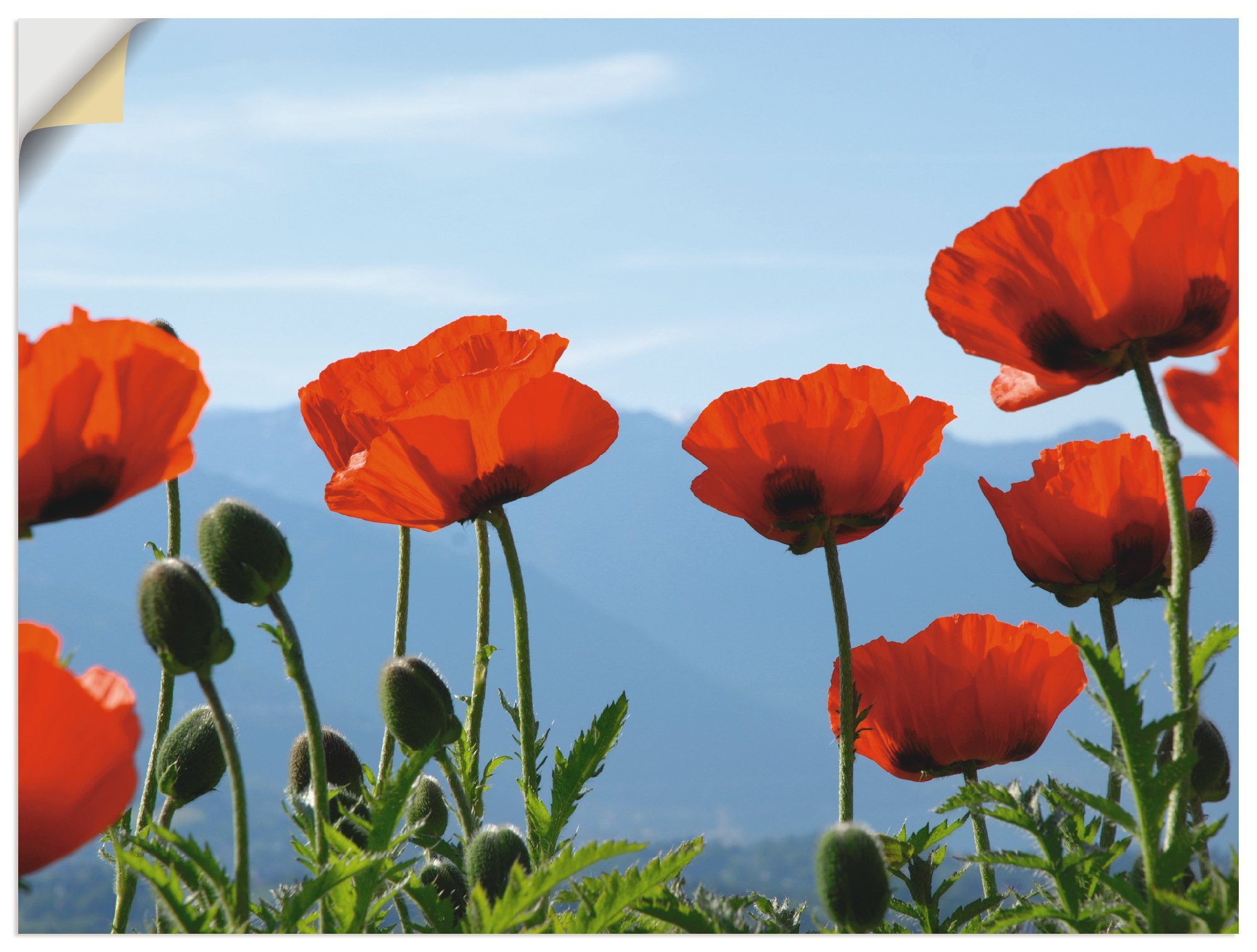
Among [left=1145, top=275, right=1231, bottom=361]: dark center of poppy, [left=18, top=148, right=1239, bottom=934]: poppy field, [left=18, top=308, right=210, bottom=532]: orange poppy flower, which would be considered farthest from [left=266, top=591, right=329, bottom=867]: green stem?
[left=1145, top=275, right=1231, bottom=361]: dark center of poppy

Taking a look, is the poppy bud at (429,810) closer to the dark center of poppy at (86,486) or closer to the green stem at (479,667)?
the green stem at (479,667)

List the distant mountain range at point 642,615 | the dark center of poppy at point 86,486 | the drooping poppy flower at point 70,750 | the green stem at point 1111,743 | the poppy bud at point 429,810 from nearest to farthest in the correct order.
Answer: the drooping poppy flower at point 70,750
the dark center of poppy at point 86,486
the green stem at point 1111,743
the poppy bud at point 429,810
the distant mountain range at point 642,615

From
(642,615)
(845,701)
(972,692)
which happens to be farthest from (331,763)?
(642,615)

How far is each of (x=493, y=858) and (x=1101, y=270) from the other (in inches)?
20.0

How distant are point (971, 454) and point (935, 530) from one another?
27.8 metres

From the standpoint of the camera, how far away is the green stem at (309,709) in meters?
0.73

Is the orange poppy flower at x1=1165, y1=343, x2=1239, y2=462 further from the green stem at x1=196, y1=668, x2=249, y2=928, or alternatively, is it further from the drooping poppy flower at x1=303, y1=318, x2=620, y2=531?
the green stem at x1=196, y1=668, x2=249, y2=928

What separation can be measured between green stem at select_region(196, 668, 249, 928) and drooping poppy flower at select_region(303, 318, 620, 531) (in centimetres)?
24

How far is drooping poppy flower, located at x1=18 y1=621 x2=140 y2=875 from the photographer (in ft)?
2.07

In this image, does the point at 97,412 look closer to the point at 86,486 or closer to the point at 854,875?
the point at 86,486

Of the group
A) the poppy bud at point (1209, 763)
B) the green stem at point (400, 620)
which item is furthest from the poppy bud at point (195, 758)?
the poppy bud at point (1209, 763)

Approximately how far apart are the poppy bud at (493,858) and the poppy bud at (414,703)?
0.22ft

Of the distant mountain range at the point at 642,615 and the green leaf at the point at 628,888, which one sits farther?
the distant mountain range at the point at 642,615

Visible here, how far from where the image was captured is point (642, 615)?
12144 centimetres
